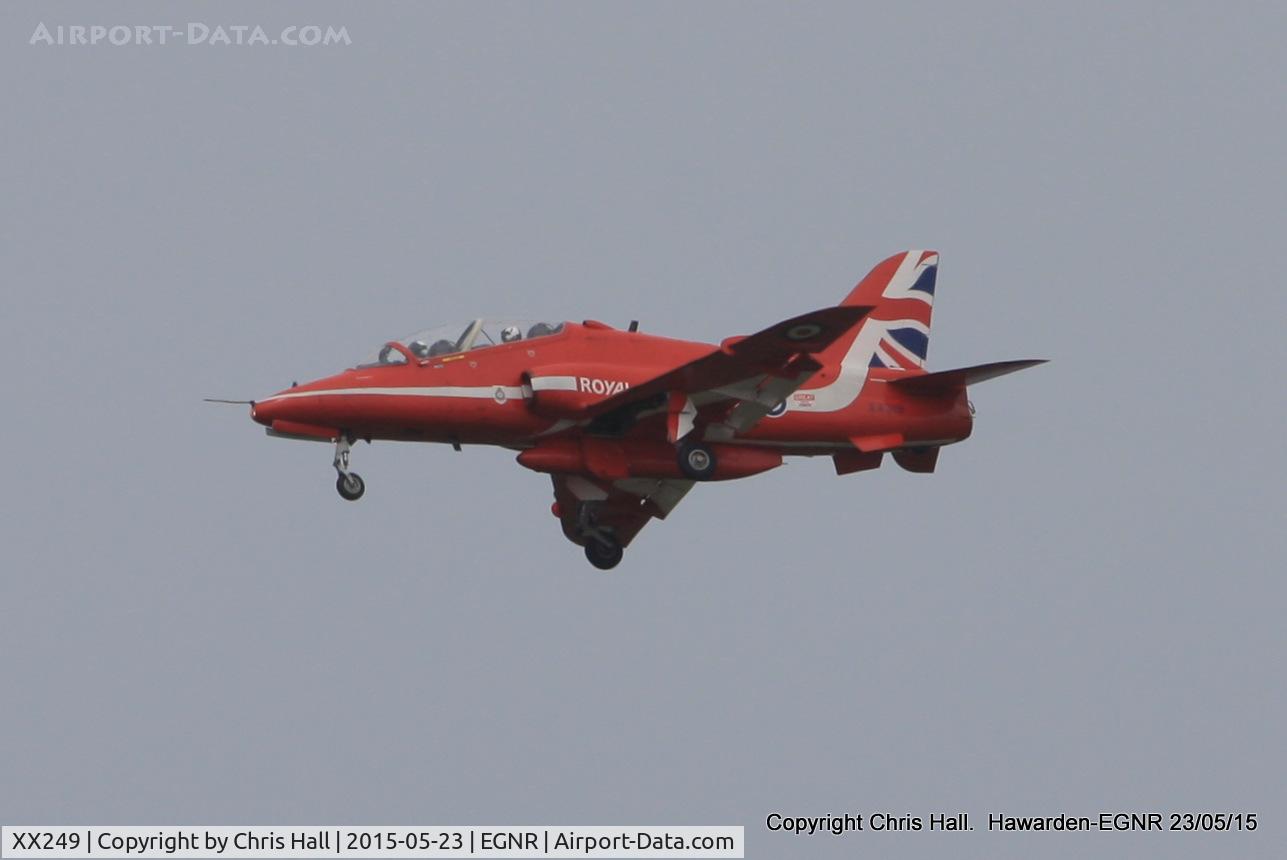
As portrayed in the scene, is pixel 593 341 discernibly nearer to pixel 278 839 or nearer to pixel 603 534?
pixel 603 534

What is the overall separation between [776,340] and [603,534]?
629 centimetres

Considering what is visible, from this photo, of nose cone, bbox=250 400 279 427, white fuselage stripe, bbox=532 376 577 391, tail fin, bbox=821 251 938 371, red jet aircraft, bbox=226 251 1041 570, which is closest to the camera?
nose cone, bbox=250 400 279 427

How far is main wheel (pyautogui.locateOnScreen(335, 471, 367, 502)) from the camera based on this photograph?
3466cm

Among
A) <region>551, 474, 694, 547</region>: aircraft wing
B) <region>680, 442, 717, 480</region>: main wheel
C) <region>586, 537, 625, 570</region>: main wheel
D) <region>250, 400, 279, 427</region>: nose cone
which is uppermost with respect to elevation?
<region>250, 400, 279, 427</region>: nose cone

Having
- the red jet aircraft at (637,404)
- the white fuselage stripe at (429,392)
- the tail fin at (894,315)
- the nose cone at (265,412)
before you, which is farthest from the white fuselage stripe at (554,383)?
the tail fin at (894,315)

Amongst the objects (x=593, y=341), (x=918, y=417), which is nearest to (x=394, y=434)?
(x=593, y=341)

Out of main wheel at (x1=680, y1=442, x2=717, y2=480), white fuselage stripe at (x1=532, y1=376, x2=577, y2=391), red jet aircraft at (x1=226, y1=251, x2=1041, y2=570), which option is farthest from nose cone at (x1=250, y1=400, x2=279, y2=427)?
main wheel at (x1=680, y1=442, x2=717, y2=480)

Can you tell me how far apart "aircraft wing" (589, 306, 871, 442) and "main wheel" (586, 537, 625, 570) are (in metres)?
3.77

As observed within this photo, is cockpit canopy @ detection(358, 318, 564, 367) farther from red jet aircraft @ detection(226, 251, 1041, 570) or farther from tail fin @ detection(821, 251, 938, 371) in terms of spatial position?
tail fin @ detection(821, 251, 938, 371)

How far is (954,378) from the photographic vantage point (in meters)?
37.6

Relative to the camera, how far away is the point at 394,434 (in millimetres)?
35344

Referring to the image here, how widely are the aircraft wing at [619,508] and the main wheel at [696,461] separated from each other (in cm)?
188

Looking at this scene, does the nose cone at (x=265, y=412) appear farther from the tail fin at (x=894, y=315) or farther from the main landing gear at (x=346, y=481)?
the tail fin at (x=894, y=315)

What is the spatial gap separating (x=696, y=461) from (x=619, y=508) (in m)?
3.20
